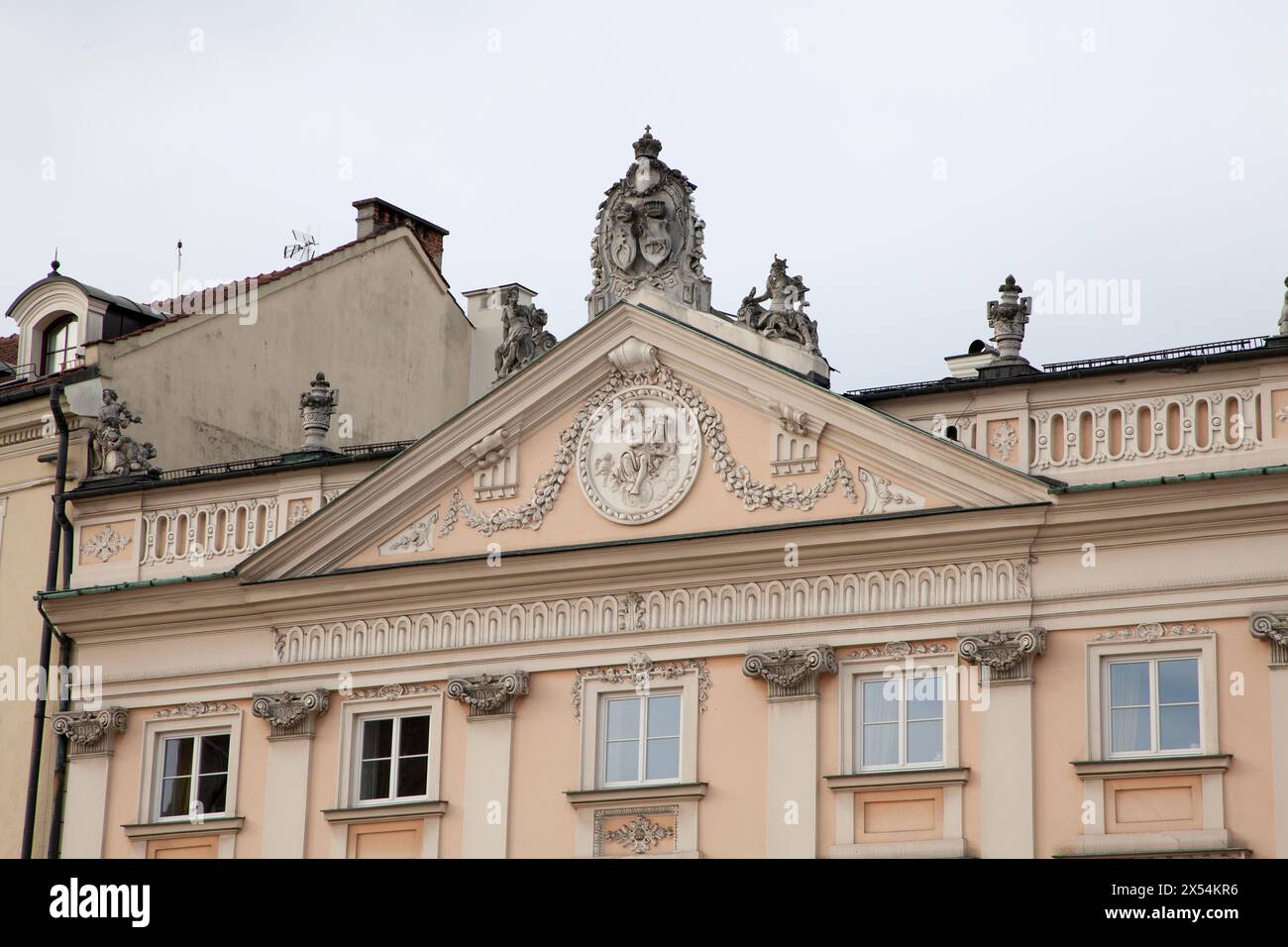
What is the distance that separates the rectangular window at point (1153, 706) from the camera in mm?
25703

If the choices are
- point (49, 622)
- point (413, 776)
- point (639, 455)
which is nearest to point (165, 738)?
point (49, 622)

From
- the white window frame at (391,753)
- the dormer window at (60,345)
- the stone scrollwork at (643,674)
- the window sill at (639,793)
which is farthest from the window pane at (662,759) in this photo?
the dormer window at (60,345)

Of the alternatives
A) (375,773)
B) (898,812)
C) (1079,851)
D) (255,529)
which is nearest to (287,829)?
(375,773)

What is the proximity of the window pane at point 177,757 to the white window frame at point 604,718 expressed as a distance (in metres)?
5.16

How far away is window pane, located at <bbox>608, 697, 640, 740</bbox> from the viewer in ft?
92.3

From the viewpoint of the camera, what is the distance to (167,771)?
1206 inches

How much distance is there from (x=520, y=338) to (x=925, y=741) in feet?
21.9

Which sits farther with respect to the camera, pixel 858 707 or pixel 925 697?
pixel 858 707

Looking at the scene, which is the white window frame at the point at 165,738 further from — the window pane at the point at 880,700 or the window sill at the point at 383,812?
the window pane at the point at 880,700

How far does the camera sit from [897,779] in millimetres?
26531

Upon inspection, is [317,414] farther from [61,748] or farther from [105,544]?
[61,748]

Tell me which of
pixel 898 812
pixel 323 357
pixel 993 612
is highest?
pixel 323 357
